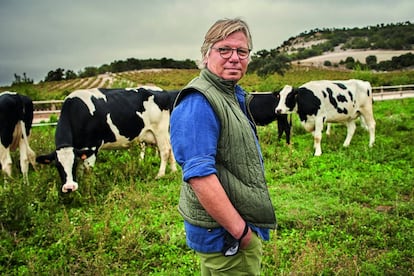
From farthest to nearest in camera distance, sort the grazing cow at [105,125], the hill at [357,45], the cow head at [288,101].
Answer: the hill at [357,45] < the cow head at [288,101] < the grazing cow at [105,125]

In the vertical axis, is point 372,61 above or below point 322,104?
above

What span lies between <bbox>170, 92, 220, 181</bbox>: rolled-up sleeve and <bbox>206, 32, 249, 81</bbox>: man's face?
212 millimetres

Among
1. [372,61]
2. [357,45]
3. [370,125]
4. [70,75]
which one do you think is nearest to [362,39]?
[357,45]

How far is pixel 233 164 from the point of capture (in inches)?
65.8

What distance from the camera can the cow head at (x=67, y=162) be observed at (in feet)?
17.4

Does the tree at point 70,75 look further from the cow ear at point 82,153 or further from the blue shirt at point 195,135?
the blue shirt at point 195,135

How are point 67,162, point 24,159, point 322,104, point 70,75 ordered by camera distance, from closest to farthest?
point 67,162, point 24,159, point 322,104, point 70,75

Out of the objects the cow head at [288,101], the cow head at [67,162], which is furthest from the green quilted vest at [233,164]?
the cow head at [288,101]

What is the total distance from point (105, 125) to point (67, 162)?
3.73 ft

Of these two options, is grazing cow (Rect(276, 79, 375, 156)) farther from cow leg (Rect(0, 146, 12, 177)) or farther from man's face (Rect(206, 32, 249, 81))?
man's face (Rect(206, 32, 249, 81))

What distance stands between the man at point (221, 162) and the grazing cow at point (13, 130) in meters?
5.72

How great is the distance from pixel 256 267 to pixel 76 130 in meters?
4.97

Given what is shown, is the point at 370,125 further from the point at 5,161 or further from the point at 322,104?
the point at 5,161

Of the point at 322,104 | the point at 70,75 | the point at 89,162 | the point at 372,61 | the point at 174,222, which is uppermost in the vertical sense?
the point at 372,61
